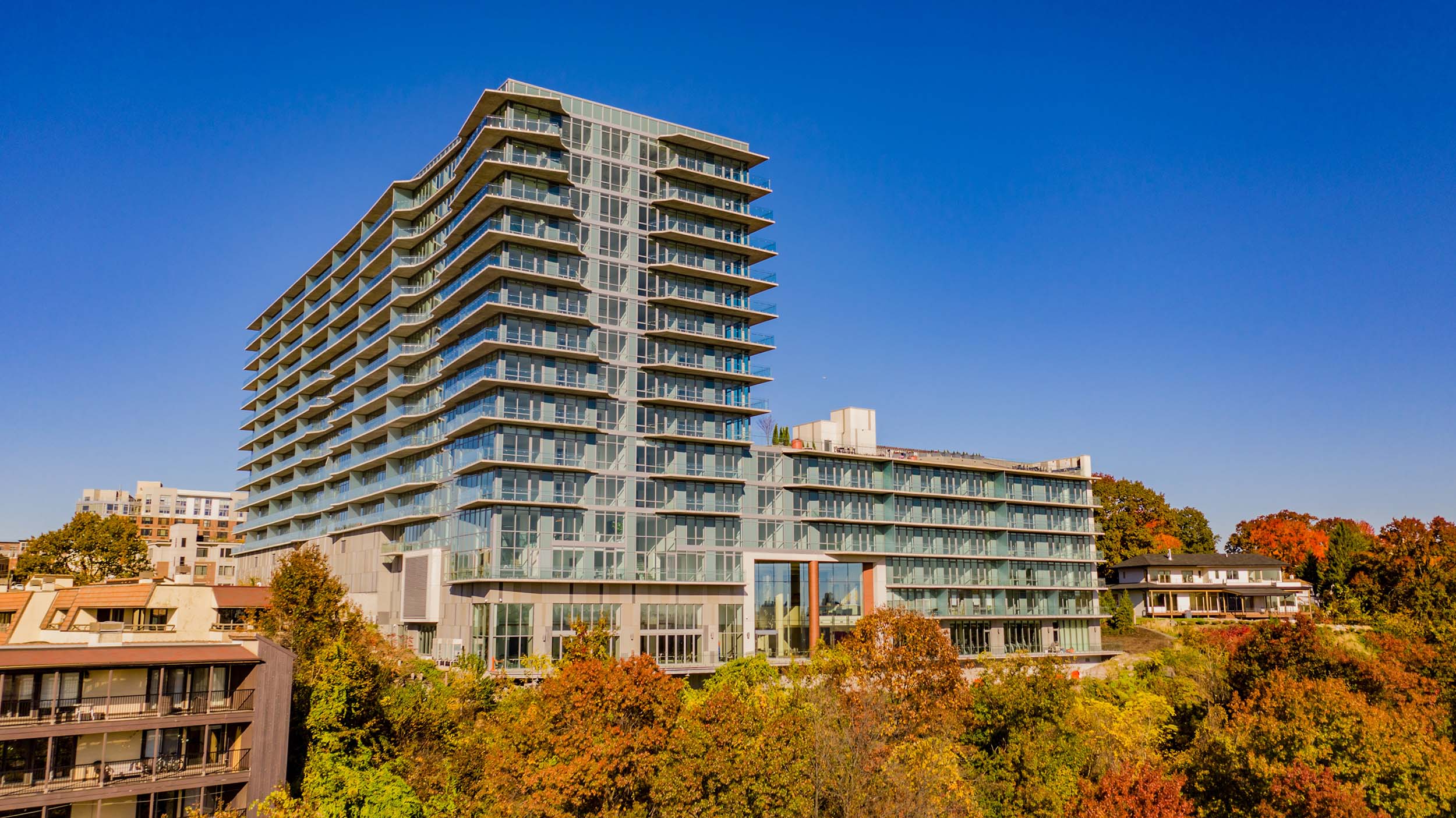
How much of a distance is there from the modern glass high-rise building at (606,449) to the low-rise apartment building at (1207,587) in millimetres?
24066

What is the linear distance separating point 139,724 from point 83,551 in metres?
96.1

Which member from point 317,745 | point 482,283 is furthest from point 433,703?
point 482,283

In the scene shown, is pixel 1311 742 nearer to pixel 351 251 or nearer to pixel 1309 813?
pixel 1309 813

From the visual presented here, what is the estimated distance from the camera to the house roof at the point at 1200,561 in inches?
5108

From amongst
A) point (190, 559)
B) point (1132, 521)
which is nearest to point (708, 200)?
point (1132, 521)

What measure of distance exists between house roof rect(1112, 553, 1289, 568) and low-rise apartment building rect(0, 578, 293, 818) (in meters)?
109

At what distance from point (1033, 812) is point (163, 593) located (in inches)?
2681

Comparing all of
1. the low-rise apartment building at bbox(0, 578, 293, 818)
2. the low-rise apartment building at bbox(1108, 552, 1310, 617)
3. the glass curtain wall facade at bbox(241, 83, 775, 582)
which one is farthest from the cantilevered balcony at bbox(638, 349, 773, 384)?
the low-rise apartment building at bbox(1108, 552, 1310, 617)

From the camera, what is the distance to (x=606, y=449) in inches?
3386

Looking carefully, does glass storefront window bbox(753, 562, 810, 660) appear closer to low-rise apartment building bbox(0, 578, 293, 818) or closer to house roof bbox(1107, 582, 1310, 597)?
low-rise apartment building bbox(0, 578, 293, 818)

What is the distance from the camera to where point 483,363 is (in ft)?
279

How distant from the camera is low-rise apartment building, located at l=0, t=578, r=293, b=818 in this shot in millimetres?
43562

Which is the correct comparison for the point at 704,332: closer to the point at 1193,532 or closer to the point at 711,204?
the point at 711,204

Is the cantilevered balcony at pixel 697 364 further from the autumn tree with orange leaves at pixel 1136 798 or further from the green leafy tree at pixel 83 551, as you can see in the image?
the green leafy tree at pixel 83 551
